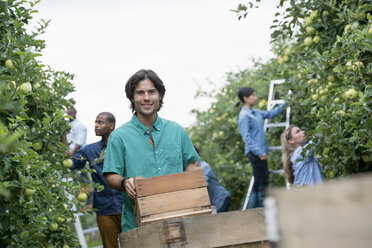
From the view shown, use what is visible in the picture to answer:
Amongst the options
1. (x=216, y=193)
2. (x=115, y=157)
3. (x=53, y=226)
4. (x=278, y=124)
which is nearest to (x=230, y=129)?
(x=278, y=124)

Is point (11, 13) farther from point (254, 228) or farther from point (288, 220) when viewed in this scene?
point (288, 220)

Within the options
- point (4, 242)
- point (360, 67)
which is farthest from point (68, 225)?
point (360, 67)

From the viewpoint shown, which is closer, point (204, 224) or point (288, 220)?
point (288, 220)

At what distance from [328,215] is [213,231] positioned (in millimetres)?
1618

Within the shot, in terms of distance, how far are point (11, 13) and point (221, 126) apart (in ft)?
19.8

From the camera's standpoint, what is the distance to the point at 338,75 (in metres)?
3.98

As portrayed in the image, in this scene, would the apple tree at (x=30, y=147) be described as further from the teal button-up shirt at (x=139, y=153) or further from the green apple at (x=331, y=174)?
the green apple at (x=331, y=174)

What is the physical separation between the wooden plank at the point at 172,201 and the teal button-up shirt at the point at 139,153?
1.06 feet

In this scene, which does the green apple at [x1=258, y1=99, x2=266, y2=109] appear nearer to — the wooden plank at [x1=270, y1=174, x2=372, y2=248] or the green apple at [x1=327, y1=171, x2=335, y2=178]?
the green apple at [x1=327, y1=171, x2=335, y2=178]

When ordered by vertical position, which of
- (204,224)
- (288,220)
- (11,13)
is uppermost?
(11,13)

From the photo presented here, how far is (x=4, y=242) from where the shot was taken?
302cm

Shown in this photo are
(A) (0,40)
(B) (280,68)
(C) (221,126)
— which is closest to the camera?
(A) (0,40)

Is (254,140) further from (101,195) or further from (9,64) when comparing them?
(9,64)

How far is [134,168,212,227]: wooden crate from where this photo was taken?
108 inches
